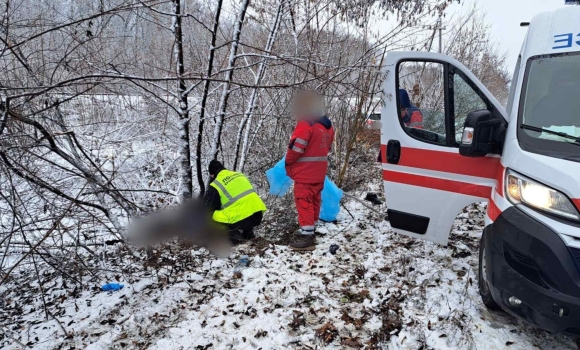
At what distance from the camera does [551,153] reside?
2180mm

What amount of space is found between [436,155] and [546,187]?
49.4 inches

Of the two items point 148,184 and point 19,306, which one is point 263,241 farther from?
point 148,184

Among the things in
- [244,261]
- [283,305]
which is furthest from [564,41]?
[244,261]

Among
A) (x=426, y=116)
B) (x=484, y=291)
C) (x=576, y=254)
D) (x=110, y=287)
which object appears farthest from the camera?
(x=110, y=287)

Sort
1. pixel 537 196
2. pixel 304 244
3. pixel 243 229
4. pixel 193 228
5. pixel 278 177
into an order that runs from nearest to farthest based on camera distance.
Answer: pixel 537 196, pixel 304 244, pixel 193 228, pixel 243 229, pixel 278 177

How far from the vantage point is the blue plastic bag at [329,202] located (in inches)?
208

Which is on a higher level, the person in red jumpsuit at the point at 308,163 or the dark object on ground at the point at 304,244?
the person in red jumpsuit at the point at 308,163

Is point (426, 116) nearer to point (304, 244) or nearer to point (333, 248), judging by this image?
point (333, 248)

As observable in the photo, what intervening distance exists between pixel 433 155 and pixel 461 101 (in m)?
0.57

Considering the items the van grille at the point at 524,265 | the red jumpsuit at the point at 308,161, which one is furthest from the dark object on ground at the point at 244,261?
the van grille at the point at 524,265

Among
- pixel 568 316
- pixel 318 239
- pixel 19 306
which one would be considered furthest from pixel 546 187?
pixel 19 306

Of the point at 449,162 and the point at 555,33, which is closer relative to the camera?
the point at 555,33

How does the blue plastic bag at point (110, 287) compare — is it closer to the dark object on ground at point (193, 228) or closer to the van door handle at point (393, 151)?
the dark object on ground at point (193, 228)

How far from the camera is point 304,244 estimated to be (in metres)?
4.48
